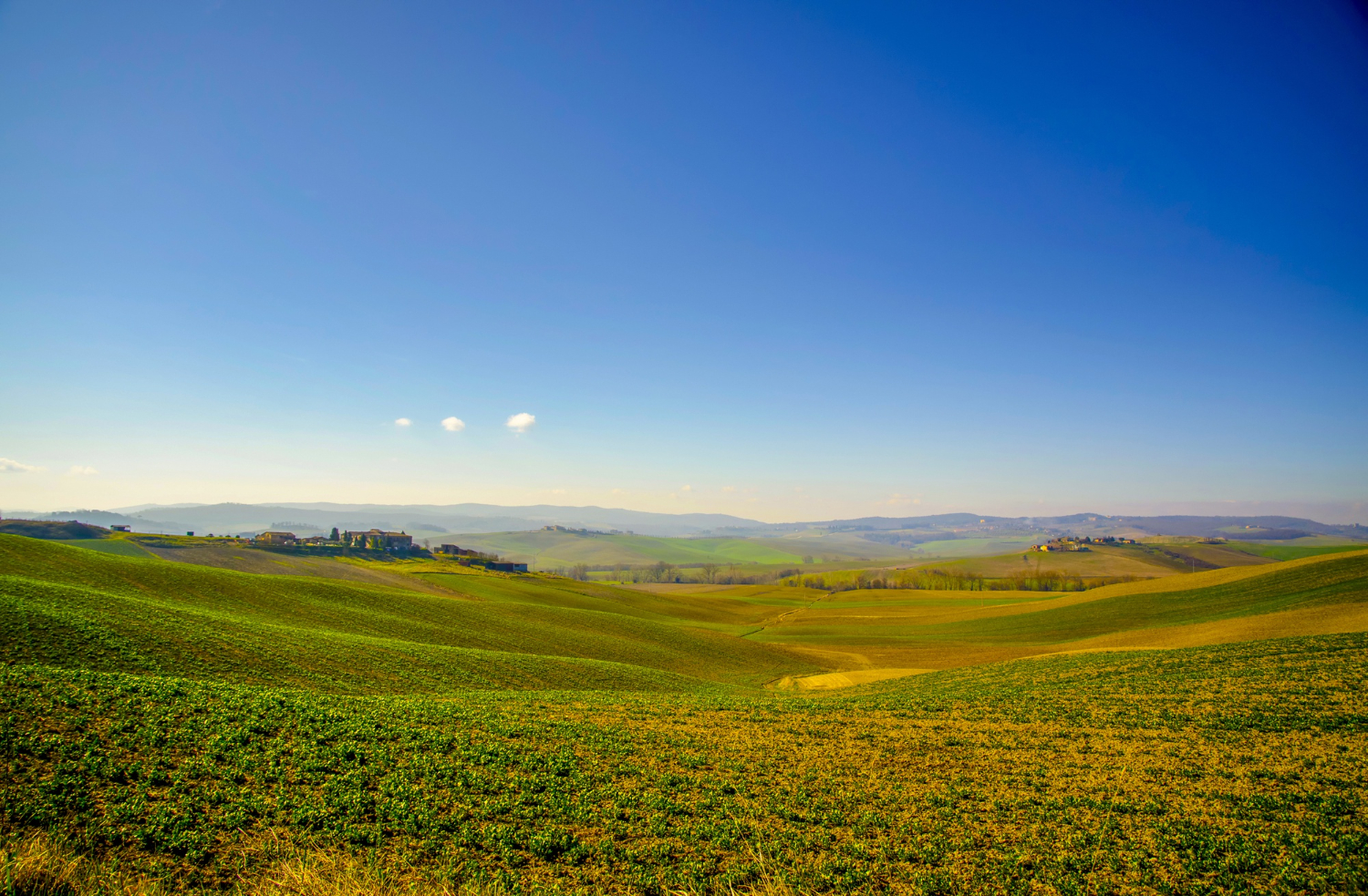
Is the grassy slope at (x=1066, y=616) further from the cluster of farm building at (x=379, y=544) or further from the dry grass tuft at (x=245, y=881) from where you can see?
the cluster of farm building at (x=379, y=544)

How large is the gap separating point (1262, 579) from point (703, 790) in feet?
250

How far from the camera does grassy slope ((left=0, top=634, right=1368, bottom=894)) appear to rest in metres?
8.43

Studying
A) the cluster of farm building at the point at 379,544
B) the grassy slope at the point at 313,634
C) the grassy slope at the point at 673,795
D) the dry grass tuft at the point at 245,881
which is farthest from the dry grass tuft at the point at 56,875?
the cluster of farm building at the point at 379,544

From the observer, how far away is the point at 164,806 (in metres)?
8.98

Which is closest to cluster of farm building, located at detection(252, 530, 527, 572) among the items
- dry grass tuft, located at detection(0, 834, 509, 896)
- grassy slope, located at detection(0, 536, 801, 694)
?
grassy slope, located at detection(0, 536, 801, 694)

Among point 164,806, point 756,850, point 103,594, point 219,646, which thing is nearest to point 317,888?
point 164,806

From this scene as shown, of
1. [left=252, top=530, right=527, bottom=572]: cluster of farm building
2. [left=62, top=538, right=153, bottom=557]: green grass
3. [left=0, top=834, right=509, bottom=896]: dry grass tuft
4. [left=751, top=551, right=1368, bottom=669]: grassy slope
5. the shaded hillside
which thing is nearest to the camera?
[left=0, top=834, right=509, bottom=896]: dry grass tuft

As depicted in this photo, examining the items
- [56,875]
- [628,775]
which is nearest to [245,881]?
[56,875]

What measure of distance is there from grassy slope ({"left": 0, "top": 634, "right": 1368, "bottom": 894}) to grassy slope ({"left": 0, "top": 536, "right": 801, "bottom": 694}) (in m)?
6.48

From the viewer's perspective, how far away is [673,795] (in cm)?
1149

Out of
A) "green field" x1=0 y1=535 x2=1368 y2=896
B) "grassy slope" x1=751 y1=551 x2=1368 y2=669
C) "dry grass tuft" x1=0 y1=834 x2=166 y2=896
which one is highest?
"dry grass tuft" x1=0 y1=834 x2=166 y2=896

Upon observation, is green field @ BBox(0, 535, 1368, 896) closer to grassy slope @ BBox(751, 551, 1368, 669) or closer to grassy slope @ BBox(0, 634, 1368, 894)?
grassy slope @ BBox(0, 634, 1368, 894)

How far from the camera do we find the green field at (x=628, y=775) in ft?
27.3

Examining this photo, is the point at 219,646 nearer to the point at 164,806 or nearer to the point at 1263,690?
the point at 164,806
